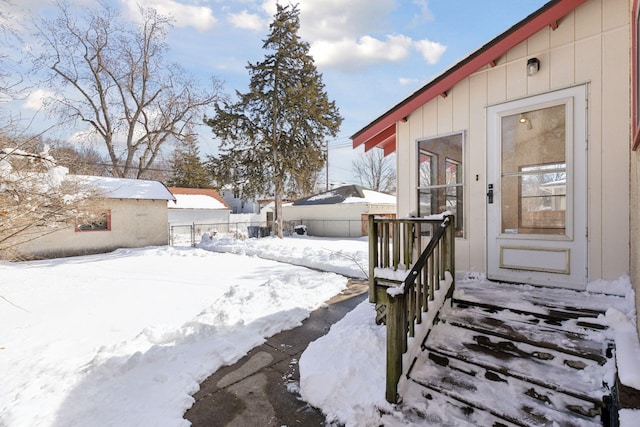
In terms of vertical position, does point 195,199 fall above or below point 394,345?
above

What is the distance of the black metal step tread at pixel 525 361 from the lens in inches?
83.6

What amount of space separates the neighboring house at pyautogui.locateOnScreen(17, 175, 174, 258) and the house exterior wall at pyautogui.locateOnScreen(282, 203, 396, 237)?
945 cm

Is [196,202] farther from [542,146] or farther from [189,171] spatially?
[542,146]

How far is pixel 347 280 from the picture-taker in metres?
7.28

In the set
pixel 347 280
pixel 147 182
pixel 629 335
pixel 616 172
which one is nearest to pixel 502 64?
pixel 616 172

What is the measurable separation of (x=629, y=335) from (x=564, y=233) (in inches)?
55.6

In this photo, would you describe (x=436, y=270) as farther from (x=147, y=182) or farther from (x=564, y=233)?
(x=147, y=182)

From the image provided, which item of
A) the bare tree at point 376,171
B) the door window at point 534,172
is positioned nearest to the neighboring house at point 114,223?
the door window at point 534,172

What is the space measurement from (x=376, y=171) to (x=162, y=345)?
34.3 metres

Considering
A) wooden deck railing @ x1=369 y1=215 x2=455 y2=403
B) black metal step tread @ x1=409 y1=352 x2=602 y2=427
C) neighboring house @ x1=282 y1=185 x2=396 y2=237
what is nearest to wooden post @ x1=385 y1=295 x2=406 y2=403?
wooden deck railing @ x1=369 y1=215 x2=455 y2=403

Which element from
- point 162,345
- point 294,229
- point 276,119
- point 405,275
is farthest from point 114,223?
point 405,275

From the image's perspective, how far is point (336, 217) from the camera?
20.0m

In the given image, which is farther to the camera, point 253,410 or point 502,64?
point 502,64

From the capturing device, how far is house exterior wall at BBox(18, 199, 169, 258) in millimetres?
11664
